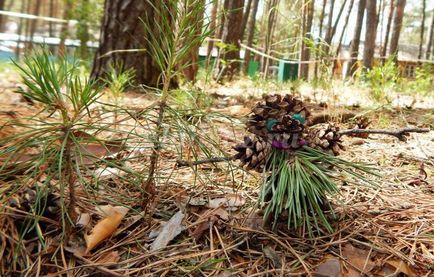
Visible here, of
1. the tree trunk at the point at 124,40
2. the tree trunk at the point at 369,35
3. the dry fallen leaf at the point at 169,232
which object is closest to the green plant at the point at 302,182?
the dry fallen leaf at the point at 169,232

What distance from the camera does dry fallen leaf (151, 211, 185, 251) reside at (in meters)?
0.92

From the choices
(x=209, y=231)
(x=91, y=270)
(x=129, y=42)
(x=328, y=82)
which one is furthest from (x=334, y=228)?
(x=129, y=42)

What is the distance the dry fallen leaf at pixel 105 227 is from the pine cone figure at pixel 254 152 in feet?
1.06

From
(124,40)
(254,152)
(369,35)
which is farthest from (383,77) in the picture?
(369,35)

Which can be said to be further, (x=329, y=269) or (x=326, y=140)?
(x=326, y=140)

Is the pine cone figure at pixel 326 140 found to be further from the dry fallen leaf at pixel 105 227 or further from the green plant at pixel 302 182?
the dry fallen leaf at pixel 105 227

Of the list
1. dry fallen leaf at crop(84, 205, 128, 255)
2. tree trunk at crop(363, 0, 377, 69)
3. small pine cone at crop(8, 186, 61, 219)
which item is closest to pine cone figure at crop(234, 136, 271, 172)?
dry fallen leaf at crop(84, 205, 128, 255)

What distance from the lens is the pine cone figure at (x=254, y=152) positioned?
95 centimetres

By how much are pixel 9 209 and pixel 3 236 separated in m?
0.07

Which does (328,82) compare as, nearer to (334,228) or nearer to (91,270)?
(334,228)

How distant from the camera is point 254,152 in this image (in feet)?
3.15

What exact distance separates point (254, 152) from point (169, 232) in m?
0.27

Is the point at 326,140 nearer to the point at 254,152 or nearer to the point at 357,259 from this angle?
the point at 254,152

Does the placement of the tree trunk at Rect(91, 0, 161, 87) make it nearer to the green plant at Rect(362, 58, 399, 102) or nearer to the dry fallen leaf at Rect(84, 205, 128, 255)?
the green plant at Rect(362, 58, 399, 102)
